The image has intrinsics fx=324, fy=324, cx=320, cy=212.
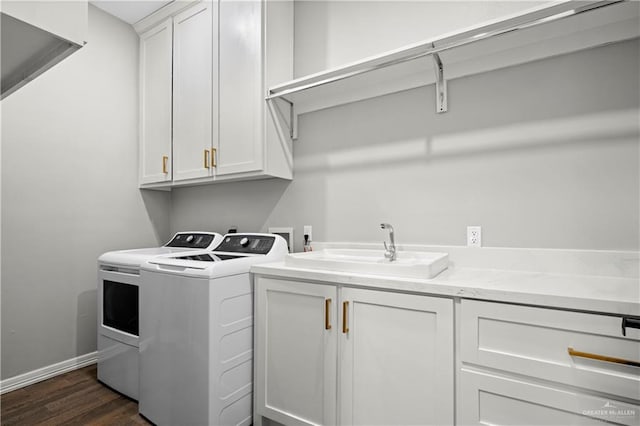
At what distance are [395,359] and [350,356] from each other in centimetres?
20

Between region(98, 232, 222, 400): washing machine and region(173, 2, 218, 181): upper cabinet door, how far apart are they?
28.6 inches

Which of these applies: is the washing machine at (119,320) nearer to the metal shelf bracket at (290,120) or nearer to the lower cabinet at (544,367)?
the metal shelf bracket at (290,120)

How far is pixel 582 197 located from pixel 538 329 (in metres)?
0.73

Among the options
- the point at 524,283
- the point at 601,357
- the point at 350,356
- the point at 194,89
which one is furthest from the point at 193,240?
the point at 601,357

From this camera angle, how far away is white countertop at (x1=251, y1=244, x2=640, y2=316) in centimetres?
97

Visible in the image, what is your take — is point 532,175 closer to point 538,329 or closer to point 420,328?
point 538,329

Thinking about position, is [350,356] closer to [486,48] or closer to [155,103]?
[486,48]

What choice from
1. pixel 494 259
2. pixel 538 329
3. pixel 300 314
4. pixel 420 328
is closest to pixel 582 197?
pixel 494 259

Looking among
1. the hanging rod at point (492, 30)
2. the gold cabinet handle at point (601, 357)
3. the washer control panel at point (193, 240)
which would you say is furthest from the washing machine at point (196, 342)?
the gold cabinet handle at point (601, 357)

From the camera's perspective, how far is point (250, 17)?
6.61ft

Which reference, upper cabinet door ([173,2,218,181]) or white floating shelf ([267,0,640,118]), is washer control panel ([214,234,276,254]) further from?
white floating shelf ([267,0,640,118])

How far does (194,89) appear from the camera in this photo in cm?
232

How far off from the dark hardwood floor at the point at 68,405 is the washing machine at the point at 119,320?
7 centimetres

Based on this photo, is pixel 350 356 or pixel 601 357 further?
pixel 350 356
